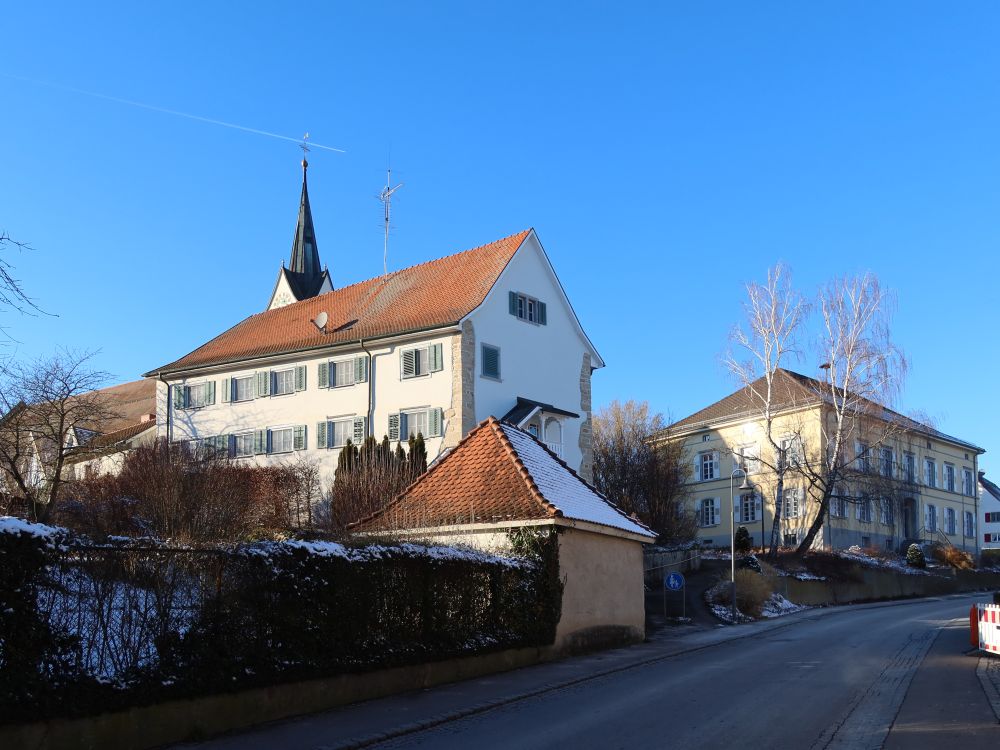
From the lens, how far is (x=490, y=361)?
4331cm

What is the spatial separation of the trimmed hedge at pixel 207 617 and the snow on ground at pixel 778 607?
21.3 metres

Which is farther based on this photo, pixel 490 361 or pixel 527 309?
pixel 527 309

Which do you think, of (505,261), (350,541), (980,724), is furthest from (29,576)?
(505,261)

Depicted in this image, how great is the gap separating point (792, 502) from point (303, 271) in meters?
36.2

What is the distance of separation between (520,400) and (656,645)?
22.0m

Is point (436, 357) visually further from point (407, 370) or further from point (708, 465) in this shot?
point (708, 465)

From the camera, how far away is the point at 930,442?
228 feet

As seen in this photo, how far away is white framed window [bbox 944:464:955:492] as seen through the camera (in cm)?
7238

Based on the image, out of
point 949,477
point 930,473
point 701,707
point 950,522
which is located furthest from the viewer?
point 949,477

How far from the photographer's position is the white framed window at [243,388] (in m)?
49.0

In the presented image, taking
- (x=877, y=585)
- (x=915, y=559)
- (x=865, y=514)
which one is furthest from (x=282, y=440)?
(x=865, y=514)

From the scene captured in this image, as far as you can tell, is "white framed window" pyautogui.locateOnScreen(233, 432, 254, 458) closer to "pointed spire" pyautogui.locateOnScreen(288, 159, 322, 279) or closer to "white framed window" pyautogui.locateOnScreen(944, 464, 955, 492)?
"pointed spire" pyautogui.locateOnScreen(288, 159, 322, 279)

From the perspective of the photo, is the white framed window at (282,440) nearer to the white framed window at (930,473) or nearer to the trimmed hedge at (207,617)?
the trimmed hedge at (207,617)

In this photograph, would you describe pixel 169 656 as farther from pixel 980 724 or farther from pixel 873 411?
pixel 873 411
